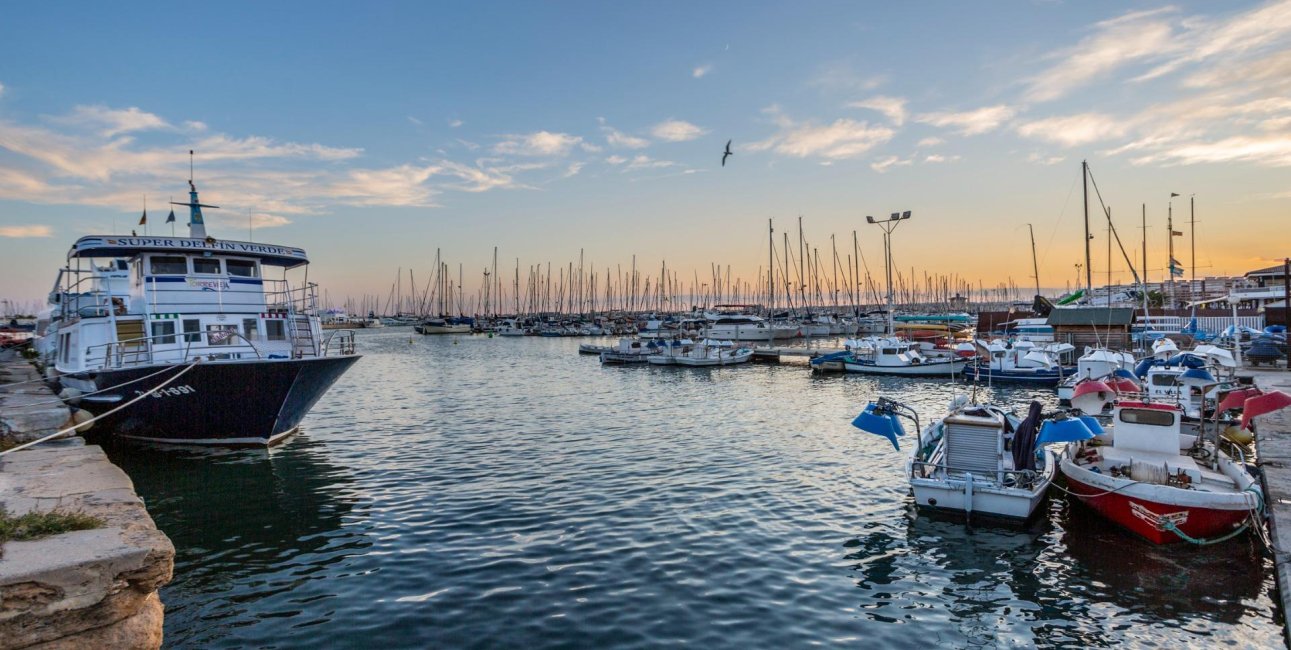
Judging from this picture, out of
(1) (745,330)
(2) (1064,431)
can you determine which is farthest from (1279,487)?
(1) (745,330)

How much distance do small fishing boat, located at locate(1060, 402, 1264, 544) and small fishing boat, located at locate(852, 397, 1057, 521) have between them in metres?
1.01

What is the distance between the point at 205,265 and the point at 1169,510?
26.5 meters

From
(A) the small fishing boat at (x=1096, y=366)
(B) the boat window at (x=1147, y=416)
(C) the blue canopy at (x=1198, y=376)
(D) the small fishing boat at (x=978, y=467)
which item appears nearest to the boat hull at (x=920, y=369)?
(A) the small fishing boat at (x=1096, y=366)

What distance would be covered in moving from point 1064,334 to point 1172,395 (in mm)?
30568

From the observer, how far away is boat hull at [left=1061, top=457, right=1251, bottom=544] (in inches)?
473

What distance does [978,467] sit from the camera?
1459 centimetres

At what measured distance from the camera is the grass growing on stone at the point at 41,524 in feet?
19.5

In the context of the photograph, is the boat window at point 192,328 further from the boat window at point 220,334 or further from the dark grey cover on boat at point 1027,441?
the dark grey cover on boat at point 1027,441

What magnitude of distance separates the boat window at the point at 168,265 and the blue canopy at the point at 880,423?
20845 mm

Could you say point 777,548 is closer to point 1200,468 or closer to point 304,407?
point 1200,468

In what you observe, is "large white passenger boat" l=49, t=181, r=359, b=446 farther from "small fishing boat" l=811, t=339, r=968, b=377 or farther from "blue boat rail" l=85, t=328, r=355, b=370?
"small fishing boat" l=811, t=339, r=968, b=377

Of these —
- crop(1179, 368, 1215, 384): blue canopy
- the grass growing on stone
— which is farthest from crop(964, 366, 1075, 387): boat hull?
the grass growing on stone

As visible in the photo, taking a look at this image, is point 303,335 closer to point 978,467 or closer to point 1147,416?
point 978,467

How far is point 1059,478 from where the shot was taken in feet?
53.4
